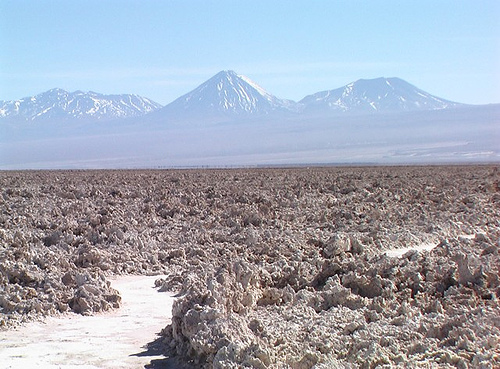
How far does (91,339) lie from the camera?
6.71m

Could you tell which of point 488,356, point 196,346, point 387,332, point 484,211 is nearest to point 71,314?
point 196,346

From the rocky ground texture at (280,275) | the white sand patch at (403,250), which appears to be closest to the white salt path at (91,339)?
the rocky ground texture at (280,275)

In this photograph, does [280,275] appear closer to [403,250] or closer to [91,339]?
[91,339]

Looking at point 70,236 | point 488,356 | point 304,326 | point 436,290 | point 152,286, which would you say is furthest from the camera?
point 70,236

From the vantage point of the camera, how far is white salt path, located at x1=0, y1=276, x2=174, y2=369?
6.02 m

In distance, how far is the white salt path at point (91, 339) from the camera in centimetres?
602

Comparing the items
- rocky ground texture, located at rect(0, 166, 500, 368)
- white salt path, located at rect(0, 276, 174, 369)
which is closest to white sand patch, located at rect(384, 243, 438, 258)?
rocky ground texture, located at rect(0, 166, 500, 368)

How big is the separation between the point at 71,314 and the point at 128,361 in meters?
1.85

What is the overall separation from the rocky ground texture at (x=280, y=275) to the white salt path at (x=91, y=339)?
0.27 meters

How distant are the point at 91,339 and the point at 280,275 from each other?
2.08 metres

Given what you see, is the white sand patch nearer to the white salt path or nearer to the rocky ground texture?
the rocky ground texture

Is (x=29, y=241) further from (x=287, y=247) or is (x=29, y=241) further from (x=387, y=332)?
(x=387, y=332)

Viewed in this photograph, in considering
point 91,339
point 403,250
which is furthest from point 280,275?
point 403,250

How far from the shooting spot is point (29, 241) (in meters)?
10.8
